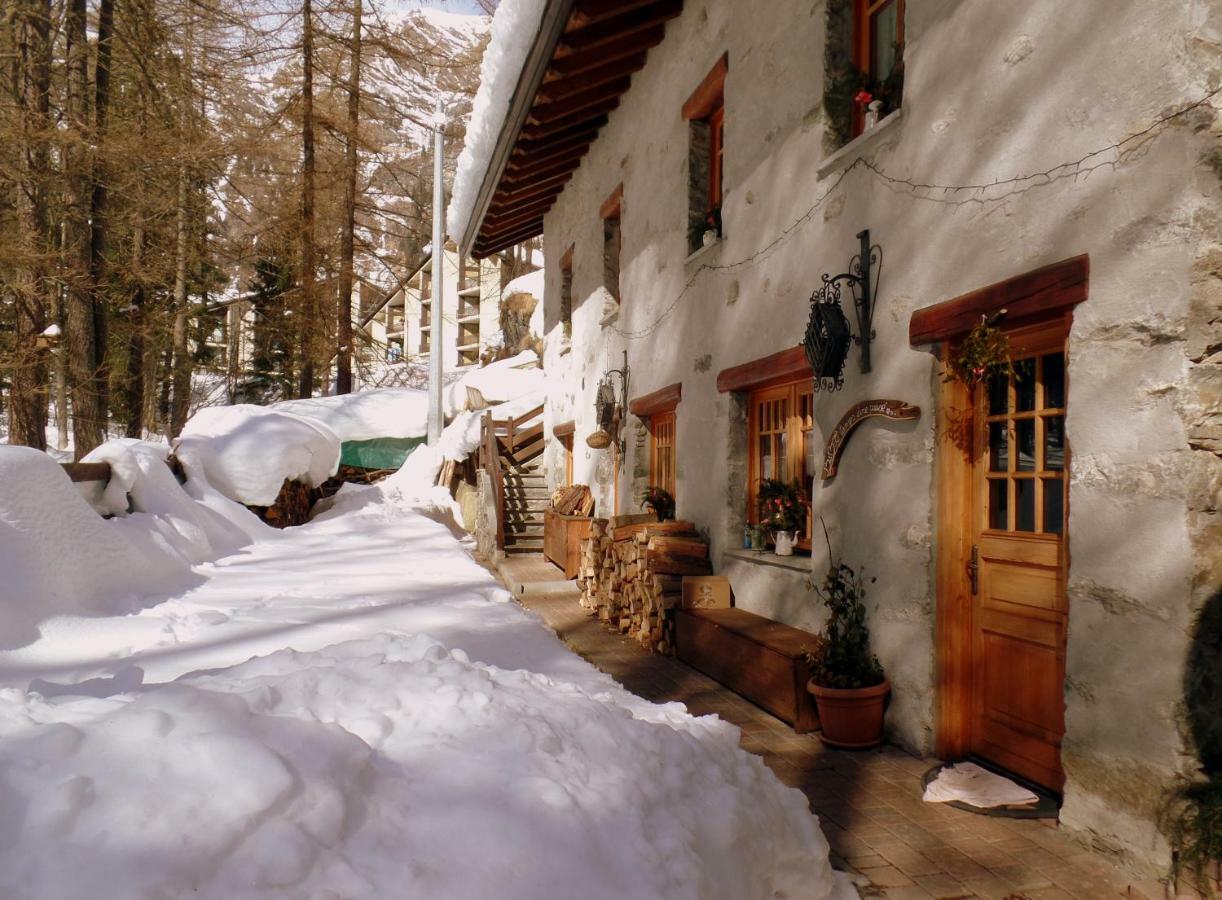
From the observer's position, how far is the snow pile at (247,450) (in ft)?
36.3

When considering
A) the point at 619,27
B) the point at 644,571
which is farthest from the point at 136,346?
the point at 644,571

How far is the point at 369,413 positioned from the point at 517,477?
21.8 ft

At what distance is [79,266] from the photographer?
33.7 ft

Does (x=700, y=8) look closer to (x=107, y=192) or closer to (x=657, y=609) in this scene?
(x=657, y=609)

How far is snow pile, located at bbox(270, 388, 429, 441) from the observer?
17.9 metres

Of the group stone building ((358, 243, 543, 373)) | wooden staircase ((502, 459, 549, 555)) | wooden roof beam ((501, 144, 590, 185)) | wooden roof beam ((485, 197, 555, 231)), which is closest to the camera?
wooden roof beam ((501, 144, 590, 185))

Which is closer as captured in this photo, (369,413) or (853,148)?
(853,148)

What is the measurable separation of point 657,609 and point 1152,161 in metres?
4.40

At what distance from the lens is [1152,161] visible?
9.30 ft

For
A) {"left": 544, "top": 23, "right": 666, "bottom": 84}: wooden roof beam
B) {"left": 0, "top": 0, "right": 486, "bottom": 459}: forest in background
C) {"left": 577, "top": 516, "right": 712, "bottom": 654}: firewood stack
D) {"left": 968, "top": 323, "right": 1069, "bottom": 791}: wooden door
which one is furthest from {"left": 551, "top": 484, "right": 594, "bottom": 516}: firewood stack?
{"left": 968, "top": 323, "right": 1069, "bottom": 791}: wooden door

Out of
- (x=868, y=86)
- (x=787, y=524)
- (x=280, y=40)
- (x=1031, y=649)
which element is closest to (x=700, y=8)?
(x=868, y=86)

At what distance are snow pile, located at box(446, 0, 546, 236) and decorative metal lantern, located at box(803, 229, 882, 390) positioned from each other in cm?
352

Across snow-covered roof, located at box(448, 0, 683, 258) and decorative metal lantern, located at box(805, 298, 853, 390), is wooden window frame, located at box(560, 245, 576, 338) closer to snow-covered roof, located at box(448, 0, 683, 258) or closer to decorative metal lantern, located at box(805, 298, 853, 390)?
snow-covered roof, located at box(448, 0, 683, 258)

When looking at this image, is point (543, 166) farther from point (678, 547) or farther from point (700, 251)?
point (678, 547)
